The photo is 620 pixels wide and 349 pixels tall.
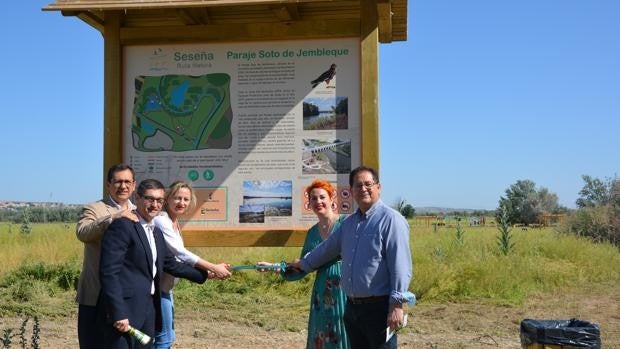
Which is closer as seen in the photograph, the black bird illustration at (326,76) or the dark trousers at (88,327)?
the dark trousers at (88,327)

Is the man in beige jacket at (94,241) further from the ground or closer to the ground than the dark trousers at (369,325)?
further from the ground

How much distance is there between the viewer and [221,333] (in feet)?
26.4

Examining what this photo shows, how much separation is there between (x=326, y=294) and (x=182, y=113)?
2033mm

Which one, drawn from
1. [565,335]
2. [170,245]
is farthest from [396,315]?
[170,245]

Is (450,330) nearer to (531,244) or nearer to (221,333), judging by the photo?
(221,333)

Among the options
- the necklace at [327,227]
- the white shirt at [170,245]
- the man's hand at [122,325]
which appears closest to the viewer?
the man's hand at [122,325]

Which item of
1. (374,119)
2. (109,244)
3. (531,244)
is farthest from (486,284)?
(109,244)

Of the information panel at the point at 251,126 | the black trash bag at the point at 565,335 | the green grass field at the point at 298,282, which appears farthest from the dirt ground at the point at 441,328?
the information panel at the point at 251,126

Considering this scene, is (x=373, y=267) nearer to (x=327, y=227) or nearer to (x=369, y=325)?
(x=369, y=325)

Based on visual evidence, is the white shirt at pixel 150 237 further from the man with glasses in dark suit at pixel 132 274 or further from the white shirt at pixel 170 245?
the white shirt at pixel 170 245

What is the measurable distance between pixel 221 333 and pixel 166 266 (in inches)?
158

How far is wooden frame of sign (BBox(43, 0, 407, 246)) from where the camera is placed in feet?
16.6

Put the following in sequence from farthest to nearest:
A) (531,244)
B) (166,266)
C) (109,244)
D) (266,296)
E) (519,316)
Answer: (531,244)
(266,296)
(519,316)
(166,266)
(109,244)

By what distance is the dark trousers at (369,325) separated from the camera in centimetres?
378
